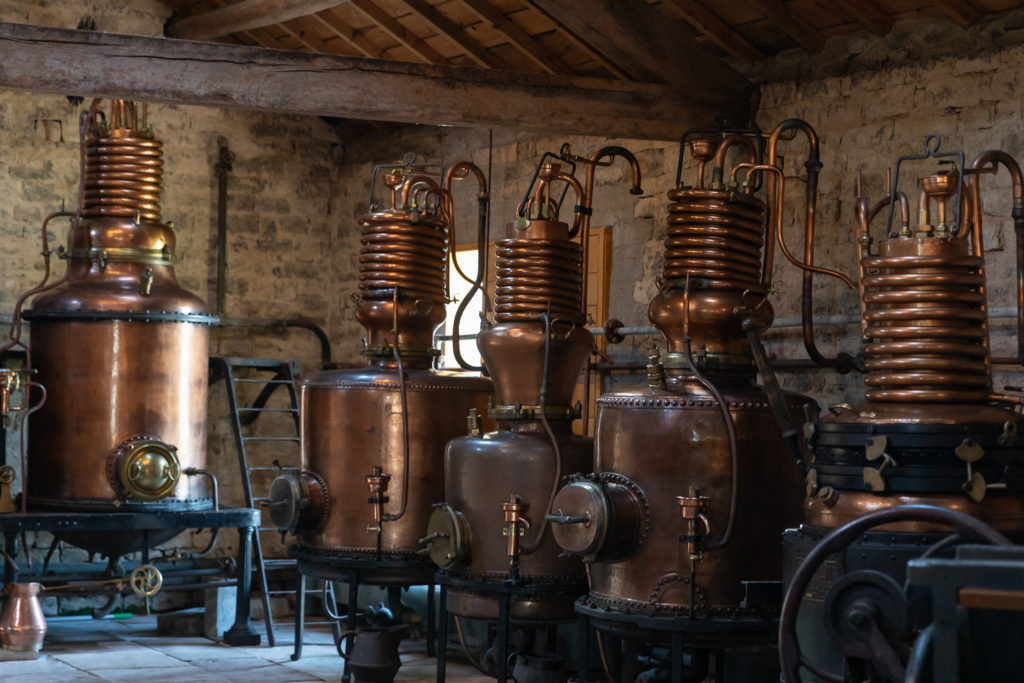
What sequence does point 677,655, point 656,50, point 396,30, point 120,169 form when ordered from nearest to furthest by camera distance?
point 677,655 → point 656,50 → point 120,169 → point 396,30

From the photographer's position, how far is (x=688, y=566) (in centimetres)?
534

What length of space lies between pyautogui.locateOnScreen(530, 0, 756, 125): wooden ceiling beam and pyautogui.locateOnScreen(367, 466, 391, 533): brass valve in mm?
2494

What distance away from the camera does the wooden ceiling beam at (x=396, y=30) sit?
29.5 ft

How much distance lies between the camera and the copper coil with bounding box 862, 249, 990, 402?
4.39 m

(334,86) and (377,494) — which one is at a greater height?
(334,86)

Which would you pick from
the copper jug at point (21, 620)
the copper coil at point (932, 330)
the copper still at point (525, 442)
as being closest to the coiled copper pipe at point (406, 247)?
the copper still at point (525, 442)

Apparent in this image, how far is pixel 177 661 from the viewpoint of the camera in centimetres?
804

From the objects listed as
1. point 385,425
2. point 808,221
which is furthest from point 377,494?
point 808,221

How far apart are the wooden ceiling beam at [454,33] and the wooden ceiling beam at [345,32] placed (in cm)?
86

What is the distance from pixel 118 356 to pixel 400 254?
73.9 inches

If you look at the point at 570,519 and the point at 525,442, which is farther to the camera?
the point at 525,442

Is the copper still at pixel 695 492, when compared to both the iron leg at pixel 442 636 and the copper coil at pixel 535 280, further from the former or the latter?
the iron leg at pixel 442 636

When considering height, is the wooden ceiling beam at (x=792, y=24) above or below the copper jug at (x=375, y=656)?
above

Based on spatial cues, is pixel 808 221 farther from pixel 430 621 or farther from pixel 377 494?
pixel 430 621
